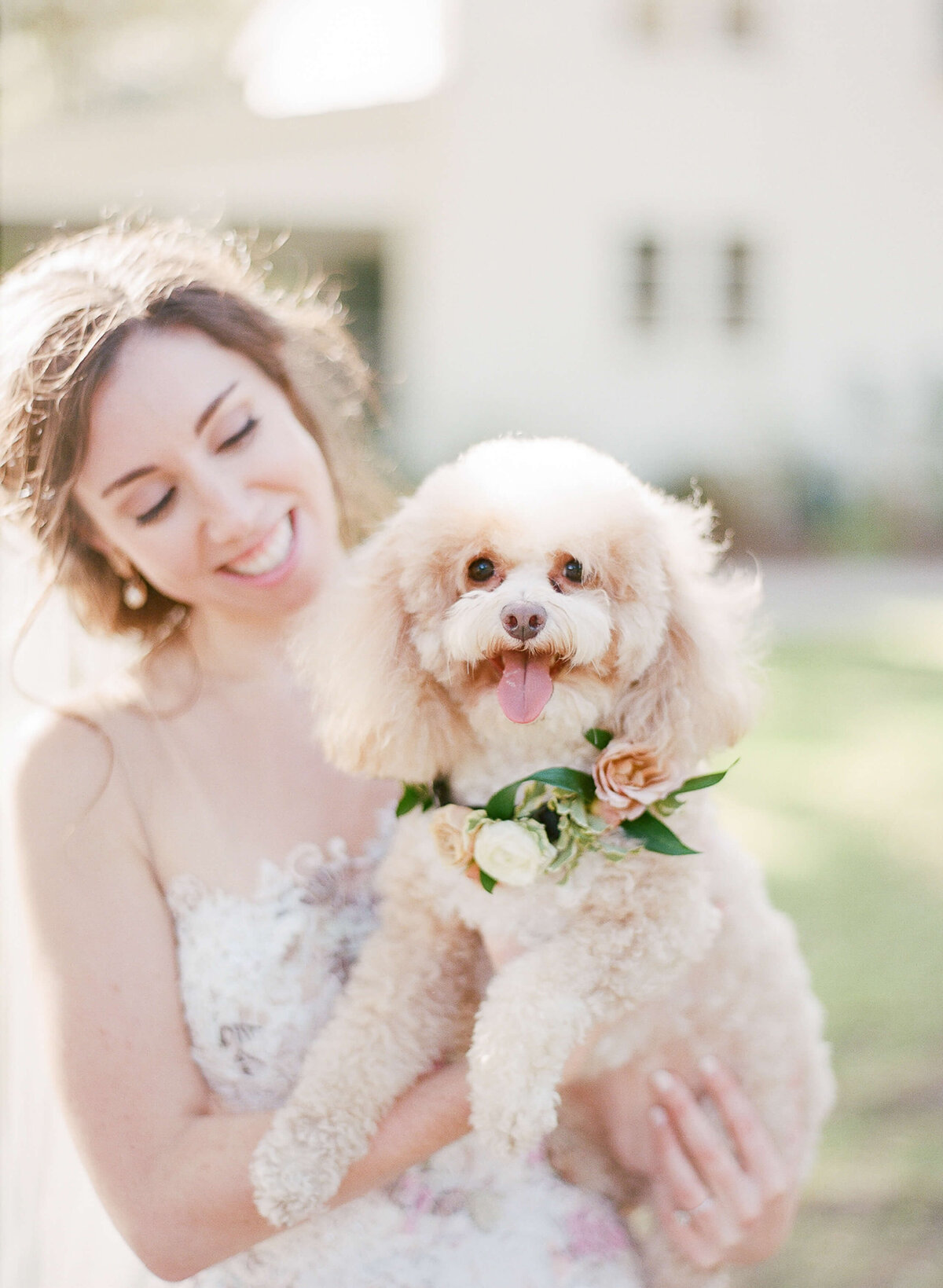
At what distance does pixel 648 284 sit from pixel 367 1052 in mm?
11780

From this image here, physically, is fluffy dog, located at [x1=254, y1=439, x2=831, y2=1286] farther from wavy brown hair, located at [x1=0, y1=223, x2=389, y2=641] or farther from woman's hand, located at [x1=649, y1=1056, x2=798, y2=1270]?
wavy brown hair, located at [x1=0, y1=223, x2=389, y2=641]

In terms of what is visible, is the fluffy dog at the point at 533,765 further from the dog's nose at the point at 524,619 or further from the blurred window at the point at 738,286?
the blurred window at the point at 738,286

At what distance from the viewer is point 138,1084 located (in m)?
1.62

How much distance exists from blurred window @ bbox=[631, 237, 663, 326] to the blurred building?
0.03m

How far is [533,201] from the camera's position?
1182 cm

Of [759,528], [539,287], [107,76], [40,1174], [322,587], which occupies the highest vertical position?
[107,76]

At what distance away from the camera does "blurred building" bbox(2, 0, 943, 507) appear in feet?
38.3

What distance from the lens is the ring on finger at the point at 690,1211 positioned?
1724 mm

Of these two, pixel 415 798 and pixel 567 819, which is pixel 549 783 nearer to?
pixel 567 819

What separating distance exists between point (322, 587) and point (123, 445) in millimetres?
407

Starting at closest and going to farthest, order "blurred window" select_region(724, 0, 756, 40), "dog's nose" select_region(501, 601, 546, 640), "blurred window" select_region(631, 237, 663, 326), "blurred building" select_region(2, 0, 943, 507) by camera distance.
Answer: "dog's nose" select_region(501, 601, 546, 640), "blurred building" select_region(2, 0, 943, 507), "blurred window" select_region(724, 0, 756, 40), "blurred window" select_region(631, 237, 663, 326)

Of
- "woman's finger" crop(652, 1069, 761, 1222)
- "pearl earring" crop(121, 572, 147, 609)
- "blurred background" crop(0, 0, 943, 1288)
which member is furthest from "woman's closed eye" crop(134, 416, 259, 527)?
"blurred background" crop(0, 0, 943, 1288)

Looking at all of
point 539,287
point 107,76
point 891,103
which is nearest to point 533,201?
point 539,287

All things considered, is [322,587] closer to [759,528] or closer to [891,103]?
[759,528]
